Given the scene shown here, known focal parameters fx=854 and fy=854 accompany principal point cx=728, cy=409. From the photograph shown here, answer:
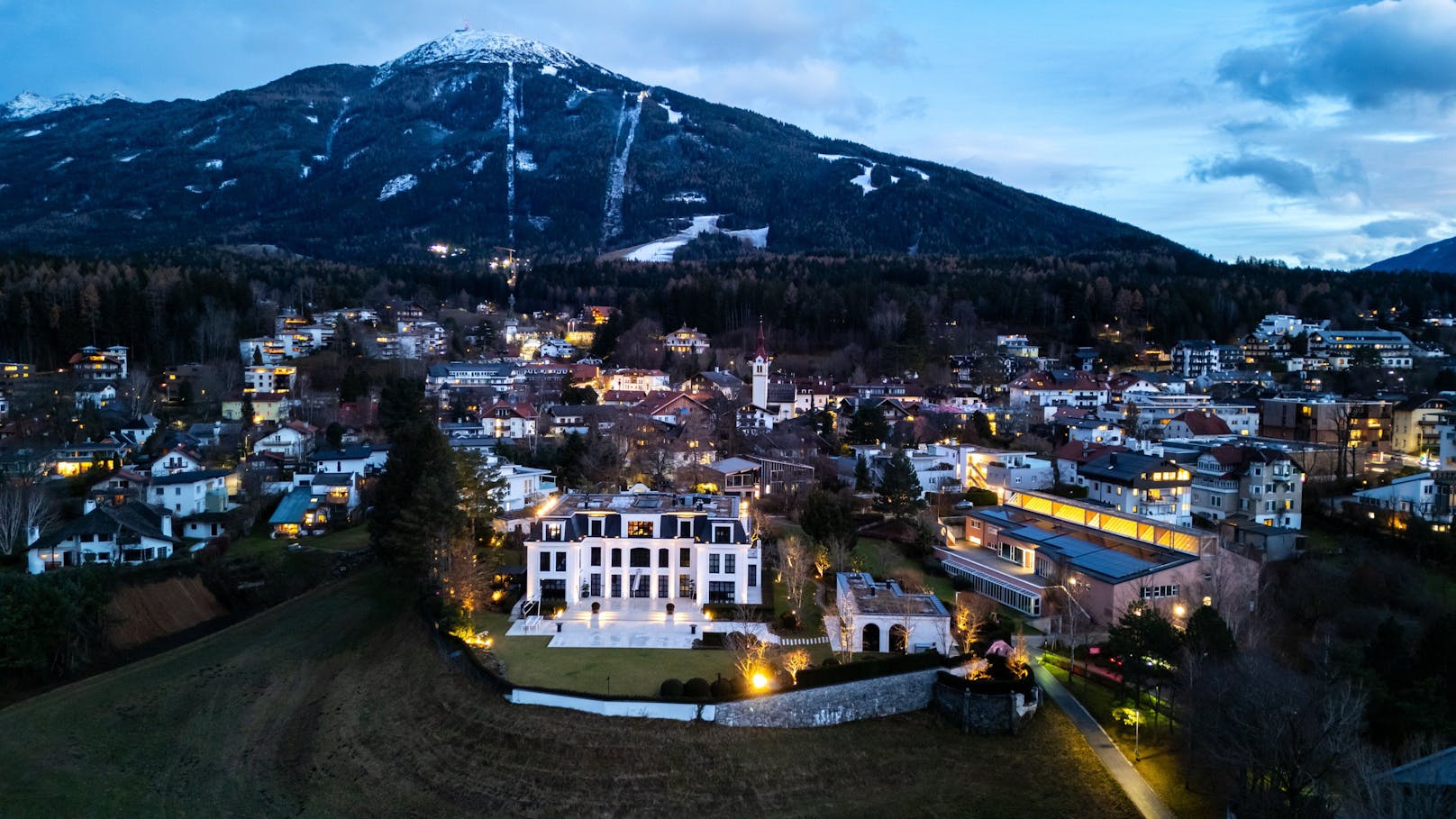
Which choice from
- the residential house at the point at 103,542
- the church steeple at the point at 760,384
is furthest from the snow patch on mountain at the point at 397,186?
the residential house at the point at 103,542

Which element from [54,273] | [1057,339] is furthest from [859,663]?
[54,273]

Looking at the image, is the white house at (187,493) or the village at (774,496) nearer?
the village at (774,496)

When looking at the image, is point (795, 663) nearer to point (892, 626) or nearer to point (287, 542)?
point (892, 626)

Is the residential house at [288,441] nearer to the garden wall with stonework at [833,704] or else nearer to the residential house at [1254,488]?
the garden wall with stonework at [833,704]

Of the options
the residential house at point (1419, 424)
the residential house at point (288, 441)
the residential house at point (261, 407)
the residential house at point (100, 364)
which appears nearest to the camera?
the residential house at point (288, 441)

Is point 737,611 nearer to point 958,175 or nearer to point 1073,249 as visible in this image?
point 1073,249

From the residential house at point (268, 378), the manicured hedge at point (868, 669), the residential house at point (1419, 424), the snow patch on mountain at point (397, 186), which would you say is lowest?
the manicured hedge at point (868, 669)
